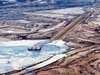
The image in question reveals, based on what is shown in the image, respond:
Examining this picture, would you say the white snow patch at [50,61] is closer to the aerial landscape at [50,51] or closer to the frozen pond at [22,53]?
the aerial landscape at [50,51]

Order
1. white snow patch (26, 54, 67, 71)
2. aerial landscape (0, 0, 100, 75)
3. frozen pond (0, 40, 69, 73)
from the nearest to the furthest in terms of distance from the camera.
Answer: aerial landscape (0, 0, 100, 75), white snow patch (26, 54, 67, 71), frozen pond (0, 40, 69, 73)

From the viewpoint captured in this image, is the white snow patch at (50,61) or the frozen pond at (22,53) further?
the frozen pond at (22,53)

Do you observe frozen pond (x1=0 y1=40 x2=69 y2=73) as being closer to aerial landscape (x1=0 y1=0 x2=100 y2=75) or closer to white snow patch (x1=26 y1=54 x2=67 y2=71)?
aerial landscape (x1=0 y1=0 x2=100 y2=75)

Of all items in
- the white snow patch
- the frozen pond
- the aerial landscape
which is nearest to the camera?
the aerial landscape

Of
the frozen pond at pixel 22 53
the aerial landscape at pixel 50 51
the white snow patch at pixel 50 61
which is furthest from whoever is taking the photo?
the frozen pond at pixel 22 53

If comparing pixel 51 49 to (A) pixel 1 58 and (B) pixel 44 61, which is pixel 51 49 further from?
(A) pixel 1 58

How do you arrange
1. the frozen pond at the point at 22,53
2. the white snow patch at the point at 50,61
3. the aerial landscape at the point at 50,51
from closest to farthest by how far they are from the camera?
the aerial landscape at the point at 50,51, the white snow patch at the point at 50,61, the frozen pond at the point at 22,53

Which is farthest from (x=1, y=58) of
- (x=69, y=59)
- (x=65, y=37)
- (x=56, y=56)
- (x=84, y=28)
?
(x=84, y=28)

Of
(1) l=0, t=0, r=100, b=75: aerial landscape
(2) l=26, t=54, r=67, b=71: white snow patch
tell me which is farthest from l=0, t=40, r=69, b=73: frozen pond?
(2) l=26, t=54, r=67, b=71: white snow patch

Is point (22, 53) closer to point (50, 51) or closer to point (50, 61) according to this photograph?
point (50, 51)

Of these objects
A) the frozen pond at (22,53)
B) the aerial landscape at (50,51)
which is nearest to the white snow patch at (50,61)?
the aerial landscape at (50,51)
